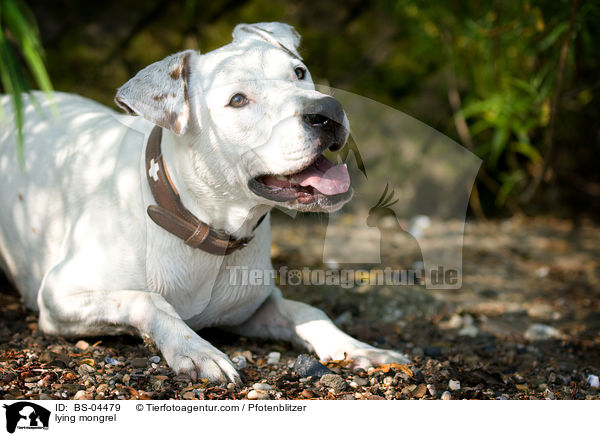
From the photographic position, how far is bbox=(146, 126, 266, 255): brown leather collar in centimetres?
263

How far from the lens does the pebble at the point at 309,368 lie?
252 cm

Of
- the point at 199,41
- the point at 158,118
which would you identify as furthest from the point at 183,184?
the point at 199,41

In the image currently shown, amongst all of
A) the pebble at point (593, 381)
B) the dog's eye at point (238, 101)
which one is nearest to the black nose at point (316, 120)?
the dog's eye at point (238, 101)

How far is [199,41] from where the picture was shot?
5.49 metres

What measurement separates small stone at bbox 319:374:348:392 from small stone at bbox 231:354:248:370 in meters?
0.33

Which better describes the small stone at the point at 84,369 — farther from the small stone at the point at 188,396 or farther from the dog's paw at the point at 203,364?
the small stone at the point at 188,396

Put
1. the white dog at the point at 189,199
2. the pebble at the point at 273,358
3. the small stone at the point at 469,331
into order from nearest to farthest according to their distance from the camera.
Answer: the white dog at the point at 189,199
the pebble at the point at 273,358
the small stone at the point at 469,331

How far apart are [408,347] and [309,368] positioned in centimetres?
76

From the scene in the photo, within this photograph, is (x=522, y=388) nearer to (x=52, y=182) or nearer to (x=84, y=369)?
(x=84, y=369)

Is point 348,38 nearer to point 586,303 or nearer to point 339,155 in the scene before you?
point 586,303

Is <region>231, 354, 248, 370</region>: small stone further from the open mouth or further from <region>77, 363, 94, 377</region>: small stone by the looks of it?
the open mouth

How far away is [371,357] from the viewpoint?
2648 millimetres
